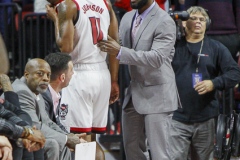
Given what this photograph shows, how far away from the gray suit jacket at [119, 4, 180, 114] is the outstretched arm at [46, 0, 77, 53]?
0.57 m

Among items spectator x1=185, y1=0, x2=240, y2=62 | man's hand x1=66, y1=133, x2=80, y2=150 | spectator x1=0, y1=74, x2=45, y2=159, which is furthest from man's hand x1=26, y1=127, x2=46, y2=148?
spectator x1=185, y1=0, x2=240, y2=62

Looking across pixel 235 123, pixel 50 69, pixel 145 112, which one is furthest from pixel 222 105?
pixel 50 69

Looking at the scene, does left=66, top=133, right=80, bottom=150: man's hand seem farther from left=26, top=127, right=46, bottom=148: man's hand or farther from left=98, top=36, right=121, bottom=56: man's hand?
left=98, top=36, right=121, bottom=56: man's hand

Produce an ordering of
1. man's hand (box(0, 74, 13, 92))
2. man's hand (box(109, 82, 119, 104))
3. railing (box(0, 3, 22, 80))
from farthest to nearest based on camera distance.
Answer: railing (box(0, 3, 22, 80))
man's hand (box(109, 82, 119, 104))
man's hand (box(0, 74, 13, 92))

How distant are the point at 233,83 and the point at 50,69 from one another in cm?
231

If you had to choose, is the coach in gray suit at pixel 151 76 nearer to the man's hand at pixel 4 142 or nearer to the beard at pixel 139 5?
the beard at pixel 139 5

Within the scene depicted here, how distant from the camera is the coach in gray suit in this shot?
24.5 ft

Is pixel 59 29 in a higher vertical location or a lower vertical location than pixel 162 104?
higher

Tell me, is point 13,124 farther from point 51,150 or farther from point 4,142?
point 51,150

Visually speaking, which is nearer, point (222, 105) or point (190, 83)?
point (190, 83)

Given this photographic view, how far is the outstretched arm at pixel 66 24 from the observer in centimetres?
709

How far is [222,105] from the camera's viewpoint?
8852mm

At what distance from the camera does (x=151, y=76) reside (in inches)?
298

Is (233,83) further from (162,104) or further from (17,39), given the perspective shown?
(17,39)
